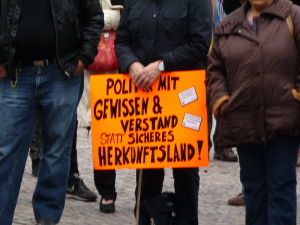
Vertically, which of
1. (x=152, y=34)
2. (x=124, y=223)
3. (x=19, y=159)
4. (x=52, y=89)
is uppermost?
(x=152, y=34)

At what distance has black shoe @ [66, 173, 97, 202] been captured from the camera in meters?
7.53

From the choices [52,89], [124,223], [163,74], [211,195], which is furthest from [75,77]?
[211,195]

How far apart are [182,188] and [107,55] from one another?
4.42 feet

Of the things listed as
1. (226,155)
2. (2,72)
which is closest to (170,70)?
(2,72)

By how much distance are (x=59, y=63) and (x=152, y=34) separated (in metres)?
0.65

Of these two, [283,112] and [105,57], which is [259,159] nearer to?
[283,112]

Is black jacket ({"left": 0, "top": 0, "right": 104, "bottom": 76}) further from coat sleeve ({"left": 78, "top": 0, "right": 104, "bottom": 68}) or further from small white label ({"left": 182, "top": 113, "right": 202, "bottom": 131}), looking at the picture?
small white label ({"left": 182, "top": 113, "right": 202, "bottom": 131})

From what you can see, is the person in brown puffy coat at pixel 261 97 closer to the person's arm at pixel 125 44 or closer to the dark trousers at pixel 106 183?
the person's arm at pixel 125 44

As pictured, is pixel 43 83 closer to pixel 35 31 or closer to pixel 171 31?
pixel 35 31

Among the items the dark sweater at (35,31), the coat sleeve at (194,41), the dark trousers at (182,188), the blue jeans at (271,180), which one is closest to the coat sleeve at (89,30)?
the dark sweater at (35,31)

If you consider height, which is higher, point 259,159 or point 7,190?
point 259,159

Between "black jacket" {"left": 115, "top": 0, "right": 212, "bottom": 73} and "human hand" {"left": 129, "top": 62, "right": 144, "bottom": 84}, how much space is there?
0.11 feet

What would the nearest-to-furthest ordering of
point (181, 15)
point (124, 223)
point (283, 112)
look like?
point (283, 112)
point (181, 15)
point (124, 223)

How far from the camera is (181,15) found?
5.83 m
